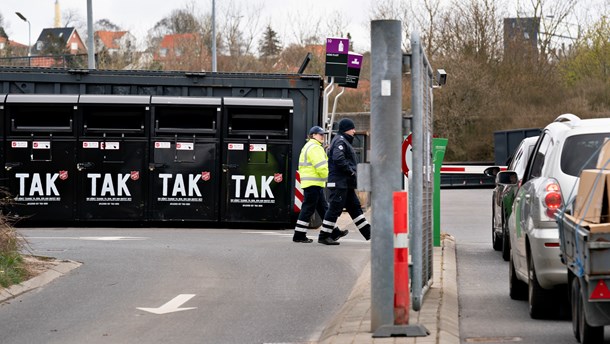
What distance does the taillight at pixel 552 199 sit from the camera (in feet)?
29.7

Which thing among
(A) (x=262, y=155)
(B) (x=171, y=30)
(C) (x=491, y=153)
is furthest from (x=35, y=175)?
(B) (x=171, y=30)

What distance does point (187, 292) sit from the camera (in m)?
11.6

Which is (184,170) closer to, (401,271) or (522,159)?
(522,159)

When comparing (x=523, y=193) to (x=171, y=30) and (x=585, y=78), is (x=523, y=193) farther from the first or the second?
(x=171, y=30)

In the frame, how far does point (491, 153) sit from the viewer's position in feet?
172

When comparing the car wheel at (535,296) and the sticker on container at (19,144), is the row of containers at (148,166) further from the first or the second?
the car wheel at (535,296)

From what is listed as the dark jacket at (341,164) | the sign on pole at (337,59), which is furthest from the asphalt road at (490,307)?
the sign on pole at (337,59)

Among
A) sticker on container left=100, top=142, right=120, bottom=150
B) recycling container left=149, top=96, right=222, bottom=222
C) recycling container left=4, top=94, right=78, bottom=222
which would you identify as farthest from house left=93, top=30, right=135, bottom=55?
recycling container left=149, top=96, right=222, bottom=222

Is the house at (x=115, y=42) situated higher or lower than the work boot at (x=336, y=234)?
higher

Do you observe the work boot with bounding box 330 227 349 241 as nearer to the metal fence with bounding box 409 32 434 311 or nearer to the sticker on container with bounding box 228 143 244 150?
the sticker on container with bounding box 228 143 244 150

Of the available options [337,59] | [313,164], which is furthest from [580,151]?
[337,59]

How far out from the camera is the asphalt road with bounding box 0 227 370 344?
9367 mm

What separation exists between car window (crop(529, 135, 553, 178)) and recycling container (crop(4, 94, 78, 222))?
12.0 meters

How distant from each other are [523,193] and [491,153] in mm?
42617
